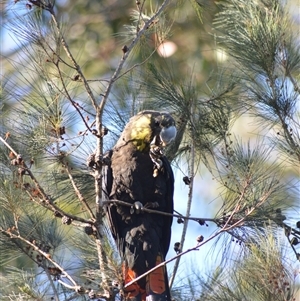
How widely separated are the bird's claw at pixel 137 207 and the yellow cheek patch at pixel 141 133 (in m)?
0.24

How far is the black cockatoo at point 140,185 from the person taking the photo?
116 inches

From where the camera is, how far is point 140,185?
118 inches

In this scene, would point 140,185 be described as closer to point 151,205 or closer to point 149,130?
point 151,205

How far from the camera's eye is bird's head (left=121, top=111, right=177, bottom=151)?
2.90 meters

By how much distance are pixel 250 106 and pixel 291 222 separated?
19.1 inches

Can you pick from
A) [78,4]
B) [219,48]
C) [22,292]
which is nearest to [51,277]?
[22,292]

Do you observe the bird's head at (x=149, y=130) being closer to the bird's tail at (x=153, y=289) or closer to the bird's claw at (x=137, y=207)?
the bird's claw at (x=137, y=207)

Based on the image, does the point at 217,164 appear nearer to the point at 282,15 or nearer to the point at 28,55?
the point at 282,15

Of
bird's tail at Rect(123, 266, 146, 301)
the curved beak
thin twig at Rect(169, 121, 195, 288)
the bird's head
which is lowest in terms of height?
bird's tail at Rect(123, 266, 146, 301)

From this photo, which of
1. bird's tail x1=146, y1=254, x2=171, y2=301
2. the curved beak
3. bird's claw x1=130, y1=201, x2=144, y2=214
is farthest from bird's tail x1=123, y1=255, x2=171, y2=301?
the curved beak

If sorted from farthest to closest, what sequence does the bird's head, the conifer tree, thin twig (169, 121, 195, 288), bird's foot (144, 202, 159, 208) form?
bird's foot (144, 202, 159, 208), the bird's head, thin twig (169, 121, 195, 288), the conifer tree

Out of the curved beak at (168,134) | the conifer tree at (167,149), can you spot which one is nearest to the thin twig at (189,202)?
the conifer tree at (167,149)

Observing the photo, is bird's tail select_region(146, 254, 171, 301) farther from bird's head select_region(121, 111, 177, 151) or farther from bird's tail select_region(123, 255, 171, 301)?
bird's head select_region(121, 111, 177, 151)

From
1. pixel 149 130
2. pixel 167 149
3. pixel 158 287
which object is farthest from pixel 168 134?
pixel 158 287
